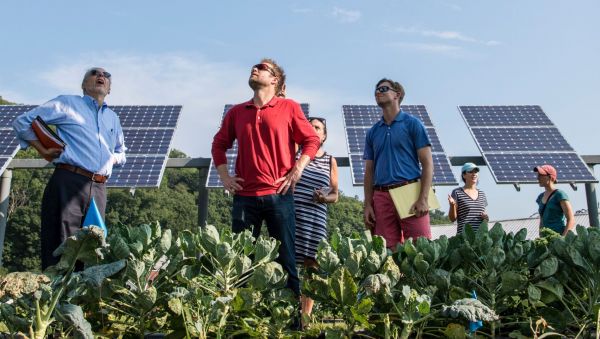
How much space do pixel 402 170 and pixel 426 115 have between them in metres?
7.65

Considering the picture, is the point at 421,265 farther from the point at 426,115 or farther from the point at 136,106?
the point at 136,106

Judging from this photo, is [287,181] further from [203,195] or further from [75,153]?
[203,195]

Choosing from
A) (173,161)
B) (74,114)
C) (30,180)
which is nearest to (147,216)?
(30,180)

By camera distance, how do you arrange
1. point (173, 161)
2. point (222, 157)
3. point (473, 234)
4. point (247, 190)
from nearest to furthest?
1. point (473, 234)
2. point (247, 190)
3. point (222, 157)
4. point (173, 161)

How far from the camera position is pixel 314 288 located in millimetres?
3049

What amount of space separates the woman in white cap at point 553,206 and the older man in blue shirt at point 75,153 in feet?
13.4

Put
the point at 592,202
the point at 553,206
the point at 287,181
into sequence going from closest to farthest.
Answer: the point at 287,181, the point at 553,206, the point at 592,202

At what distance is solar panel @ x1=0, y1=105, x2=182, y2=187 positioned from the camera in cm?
886

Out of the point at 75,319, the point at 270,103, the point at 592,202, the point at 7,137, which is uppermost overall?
the point at 7,137

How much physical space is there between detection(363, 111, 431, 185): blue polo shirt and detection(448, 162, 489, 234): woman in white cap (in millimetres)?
2166

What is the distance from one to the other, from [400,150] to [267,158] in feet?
3.72

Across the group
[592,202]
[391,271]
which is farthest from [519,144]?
[391,271]

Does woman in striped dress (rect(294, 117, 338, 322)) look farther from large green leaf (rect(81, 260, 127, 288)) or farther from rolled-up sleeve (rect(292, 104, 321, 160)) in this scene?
large green leaf (rect(81, 260, 127, 288))

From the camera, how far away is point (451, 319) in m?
3.12
